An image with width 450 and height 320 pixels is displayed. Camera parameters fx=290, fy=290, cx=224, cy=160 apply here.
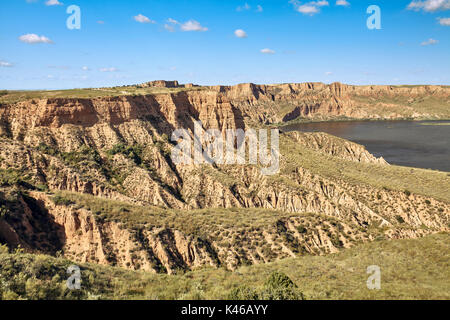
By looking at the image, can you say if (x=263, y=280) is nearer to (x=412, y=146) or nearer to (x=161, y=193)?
(x=161, y=193)

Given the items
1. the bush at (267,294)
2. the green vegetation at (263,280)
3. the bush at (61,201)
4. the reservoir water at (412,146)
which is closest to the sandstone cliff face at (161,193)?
the bush at (61,201)

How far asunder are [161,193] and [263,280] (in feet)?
122

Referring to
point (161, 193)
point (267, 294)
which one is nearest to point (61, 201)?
point (161, 193)

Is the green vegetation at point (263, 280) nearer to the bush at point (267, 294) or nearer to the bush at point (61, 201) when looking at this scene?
the bush at point (267, 294)

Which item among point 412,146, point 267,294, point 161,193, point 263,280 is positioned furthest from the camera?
point 412,146

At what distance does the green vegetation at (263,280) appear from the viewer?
16.1 meters

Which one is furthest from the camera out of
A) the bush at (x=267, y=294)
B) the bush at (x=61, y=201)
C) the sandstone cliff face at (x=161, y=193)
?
the bush at (x=61, y=201)

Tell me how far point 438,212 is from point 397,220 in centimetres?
681

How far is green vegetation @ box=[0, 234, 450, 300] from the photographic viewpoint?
52.7ft

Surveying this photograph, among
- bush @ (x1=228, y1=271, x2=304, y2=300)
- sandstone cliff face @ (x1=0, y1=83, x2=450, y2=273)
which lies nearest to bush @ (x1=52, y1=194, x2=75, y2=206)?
sandstone cliff face @ (x1=0, y1=83, x2=450, y2=273)

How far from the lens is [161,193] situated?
55812 mm

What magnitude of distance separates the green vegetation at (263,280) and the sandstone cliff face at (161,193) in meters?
9.82

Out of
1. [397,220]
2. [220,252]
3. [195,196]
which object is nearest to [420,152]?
[397,220]
